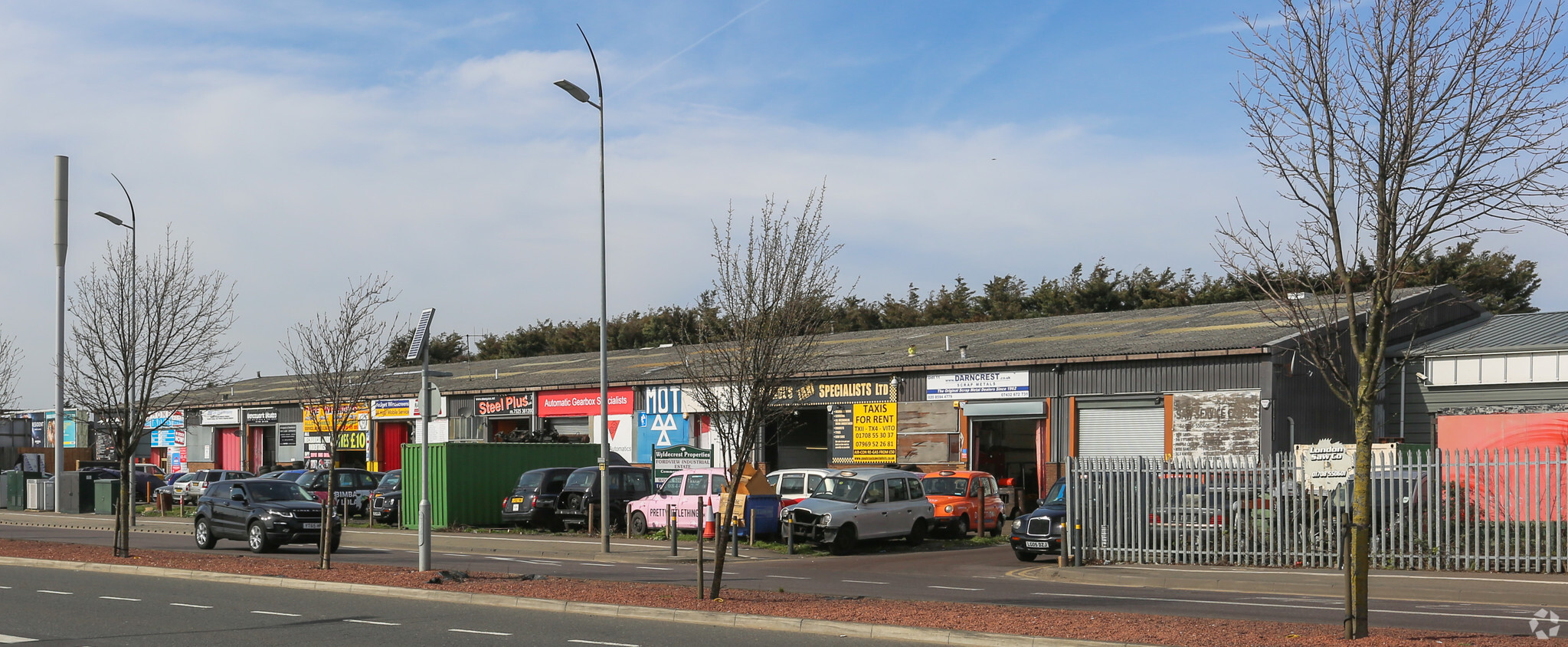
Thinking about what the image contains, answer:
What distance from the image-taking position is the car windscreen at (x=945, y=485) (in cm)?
2986

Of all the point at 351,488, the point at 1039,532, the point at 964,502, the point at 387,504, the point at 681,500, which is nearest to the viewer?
the point at 1039,532

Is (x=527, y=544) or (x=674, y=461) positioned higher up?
(x=674, y=461)

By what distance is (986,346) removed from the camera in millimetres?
41312

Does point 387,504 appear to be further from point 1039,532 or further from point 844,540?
point 1039,532

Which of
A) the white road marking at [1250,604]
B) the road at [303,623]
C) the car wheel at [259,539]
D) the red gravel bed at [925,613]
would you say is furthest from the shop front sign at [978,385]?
the road at [303,623]

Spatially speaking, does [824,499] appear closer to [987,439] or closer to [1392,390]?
[987,439]

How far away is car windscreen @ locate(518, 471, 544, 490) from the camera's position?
3145 centimetres

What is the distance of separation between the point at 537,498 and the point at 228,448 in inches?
1460

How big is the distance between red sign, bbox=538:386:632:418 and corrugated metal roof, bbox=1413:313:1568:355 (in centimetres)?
2521

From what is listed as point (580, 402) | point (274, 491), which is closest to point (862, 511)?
point (274, 491)

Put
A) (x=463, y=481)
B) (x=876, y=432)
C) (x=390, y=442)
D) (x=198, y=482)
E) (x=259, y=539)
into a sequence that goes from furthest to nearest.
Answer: (x=390, y=442), (x=198, y=482), (x=876, y=432), (x=463, y=481), (x=259, y=539)

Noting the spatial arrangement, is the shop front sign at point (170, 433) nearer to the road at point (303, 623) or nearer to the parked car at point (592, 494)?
the parked car at point (592, 494)

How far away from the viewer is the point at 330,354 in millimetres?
38719

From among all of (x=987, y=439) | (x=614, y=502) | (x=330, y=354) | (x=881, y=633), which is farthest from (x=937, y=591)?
(x=330, y=354)
